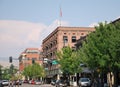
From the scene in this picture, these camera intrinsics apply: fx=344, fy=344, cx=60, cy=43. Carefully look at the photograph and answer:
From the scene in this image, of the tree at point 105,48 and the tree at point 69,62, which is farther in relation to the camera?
the tree at point 69,62

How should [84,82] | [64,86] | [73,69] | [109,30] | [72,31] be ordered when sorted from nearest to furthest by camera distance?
1. [109,30]
2. [84,82]
3. [64,86]
4. [73,69]
5. [72,31]

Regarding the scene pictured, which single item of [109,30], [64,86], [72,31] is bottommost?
[64,86]

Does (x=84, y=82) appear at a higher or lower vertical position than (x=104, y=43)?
lower

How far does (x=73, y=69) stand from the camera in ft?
258

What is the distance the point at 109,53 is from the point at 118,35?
2957 millimetres

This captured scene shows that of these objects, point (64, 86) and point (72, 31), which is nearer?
point (64, 86)

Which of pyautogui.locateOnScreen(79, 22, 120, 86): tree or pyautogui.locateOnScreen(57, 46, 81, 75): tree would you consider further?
pyautogui.locateOnScreen(57, 46, 81, 75): tree

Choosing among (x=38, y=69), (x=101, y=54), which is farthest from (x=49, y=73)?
(x=101, y=54)

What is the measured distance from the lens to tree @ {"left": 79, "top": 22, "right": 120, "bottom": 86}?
150ft

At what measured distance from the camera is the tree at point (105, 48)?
150 feet

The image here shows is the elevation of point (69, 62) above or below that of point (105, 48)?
below

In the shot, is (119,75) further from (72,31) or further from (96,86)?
(72,31)

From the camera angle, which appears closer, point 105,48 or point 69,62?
point 105,48

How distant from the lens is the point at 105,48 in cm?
4791
